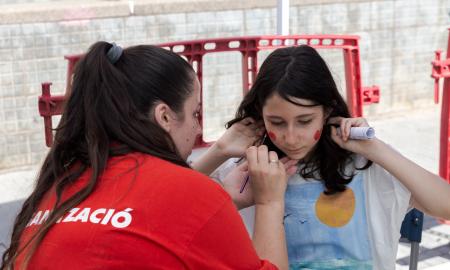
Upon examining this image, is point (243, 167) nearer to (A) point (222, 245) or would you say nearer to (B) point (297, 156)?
(B) point (297, 156)

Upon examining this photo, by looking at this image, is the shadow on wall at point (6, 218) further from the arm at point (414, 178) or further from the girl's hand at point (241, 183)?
the arm at point (414, 178)

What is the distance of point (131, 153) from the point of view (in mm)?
1611

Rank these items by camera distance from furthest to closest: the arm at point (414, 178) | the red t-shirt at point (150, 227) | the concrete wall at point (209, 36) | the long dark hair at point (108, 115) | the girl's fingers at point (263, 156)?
1. the concrete wall at point (209, 36)
2. the arm at point (414, 178)
3. the girl's fingers at point (263, 156)
4. the long dark hair at point (108, 115)
5. the red t-shirt at point (150, 227)

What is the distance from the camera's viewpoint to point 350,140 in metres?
2.20

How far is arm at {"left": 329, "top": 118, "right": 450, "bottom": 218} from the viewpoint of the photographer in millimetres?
2111

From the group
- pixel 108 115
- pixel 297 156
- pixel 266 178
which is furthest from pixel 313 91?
pixel 108 115

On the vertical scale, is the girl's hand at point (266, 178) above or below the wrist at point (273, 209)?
above

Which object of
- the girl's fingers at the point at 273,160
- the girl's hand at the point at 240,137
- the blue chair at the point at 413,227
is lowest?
the blue chair at the point at 413,227

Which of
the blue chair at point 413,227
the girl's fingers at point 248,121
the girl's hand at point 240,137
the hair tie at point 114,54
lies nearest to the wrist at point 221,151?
the girl's hand at point 240,137

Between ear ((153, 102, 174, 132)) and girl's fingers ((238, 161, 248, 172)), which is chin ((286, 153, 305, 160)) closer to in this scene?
girl's fingers ((238, 161, 248, 172))

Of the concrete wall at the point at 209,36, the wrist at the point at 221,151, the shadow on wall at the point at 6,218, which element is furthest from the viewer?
the concrete wall at the point at 209,36

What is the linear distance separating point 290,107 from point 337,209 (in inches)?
12.8

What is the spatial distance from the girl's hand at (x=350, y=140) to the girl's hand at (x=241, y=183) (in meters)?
0.16

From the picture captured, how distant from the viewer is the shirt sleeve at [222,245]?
4.86ft
